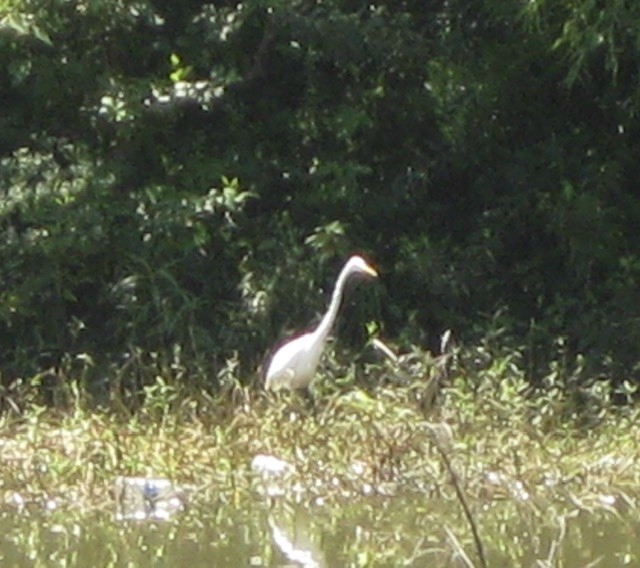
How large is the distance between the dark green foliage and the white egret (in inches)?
35.2

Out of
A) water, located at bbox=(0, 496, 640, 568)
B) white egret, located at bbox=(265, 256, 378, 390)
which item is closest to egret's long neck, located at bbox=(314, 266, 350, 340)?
white egret, located at bbox=(265, 256, 378, 390)

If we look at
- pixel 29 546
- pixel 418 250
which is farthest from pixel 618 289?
pixel 29 546

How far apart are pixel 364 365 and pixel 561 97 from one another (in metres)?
2.32

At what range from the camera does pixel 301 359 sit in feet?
34.1

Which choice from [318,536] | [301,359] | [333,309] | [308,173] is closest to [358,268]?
[333,309]

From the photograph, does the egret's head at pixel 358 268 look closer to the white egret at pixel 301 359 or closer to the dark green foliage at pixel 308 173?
the white egret at pixel 301 359

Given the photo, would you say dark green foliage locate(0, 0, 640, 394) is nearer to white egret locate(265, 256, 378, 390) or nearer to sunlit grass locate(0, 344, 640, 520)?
white egret locate(265, 256, 378, 390)

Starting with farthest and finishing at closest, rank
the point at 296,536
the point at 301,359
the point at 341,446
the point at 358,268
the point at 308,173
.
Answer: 1. the point at 308,173
2. the point at 358,268
3. the point at 301,359
4. the point at 341,446
5. the point at 296,536

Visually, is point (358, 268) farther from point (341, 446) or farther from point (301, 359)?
point (341, 446)

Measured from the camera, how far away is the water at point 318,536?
7.66 meters

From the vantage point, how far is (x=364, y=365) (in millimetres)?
11445

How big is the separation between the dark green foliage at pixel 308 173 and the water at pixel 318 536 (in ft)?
9.31

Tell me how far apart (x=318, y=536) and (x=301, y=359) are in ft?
7.80

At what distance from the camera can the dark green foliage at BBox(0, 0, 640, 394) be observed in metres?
11.6
